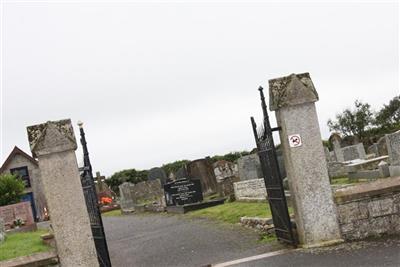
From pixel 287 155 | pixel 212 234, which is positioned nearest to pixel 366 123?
pixel 212 234

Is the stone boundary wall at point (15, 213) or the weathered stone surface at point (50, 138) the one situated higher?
the weathered stone surface at point (50, 138)

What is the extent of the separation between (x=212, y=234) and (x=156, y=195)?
20.2 meters

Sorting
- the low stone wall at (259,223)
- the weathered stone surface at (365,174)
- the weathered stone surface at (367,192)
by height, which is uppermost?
the weathered stone surface at (367,192)

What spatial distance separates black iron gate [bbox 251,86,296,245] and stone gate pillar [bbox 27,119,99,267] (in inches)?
124

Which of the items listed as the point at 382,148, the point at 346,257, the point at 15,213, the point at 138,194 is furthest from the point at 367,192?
the point at 138,194

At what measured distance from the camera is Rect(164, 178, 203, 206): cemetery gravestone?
23.5 metres

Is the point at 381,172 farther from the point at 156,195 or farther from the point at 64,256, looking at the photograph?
the point at 156,195

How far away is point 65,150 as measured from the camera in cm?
844

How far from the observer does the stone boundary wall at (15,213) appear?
27.6 meters

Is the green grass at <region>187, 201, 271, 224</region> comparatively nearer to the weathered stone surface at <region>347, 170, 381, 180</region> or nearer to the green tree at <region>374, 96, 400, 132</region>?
the weathered stone surface at <region>347, 170, 381, 180</region>

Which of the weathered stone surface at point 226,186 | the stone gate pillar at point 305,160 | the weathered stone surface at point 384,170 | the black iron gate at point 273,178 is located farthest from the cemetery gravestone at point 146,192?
the stone gate pillar at point 305,160

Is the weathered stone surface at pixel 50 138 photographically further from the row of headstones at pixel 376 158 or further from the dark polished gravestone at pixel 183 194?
the dark polished gravestone at pixel 183 194

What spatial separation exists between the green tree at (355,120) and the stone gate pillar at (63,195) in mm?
46854

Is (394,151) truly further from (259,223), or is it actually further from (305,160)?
(305,160)
